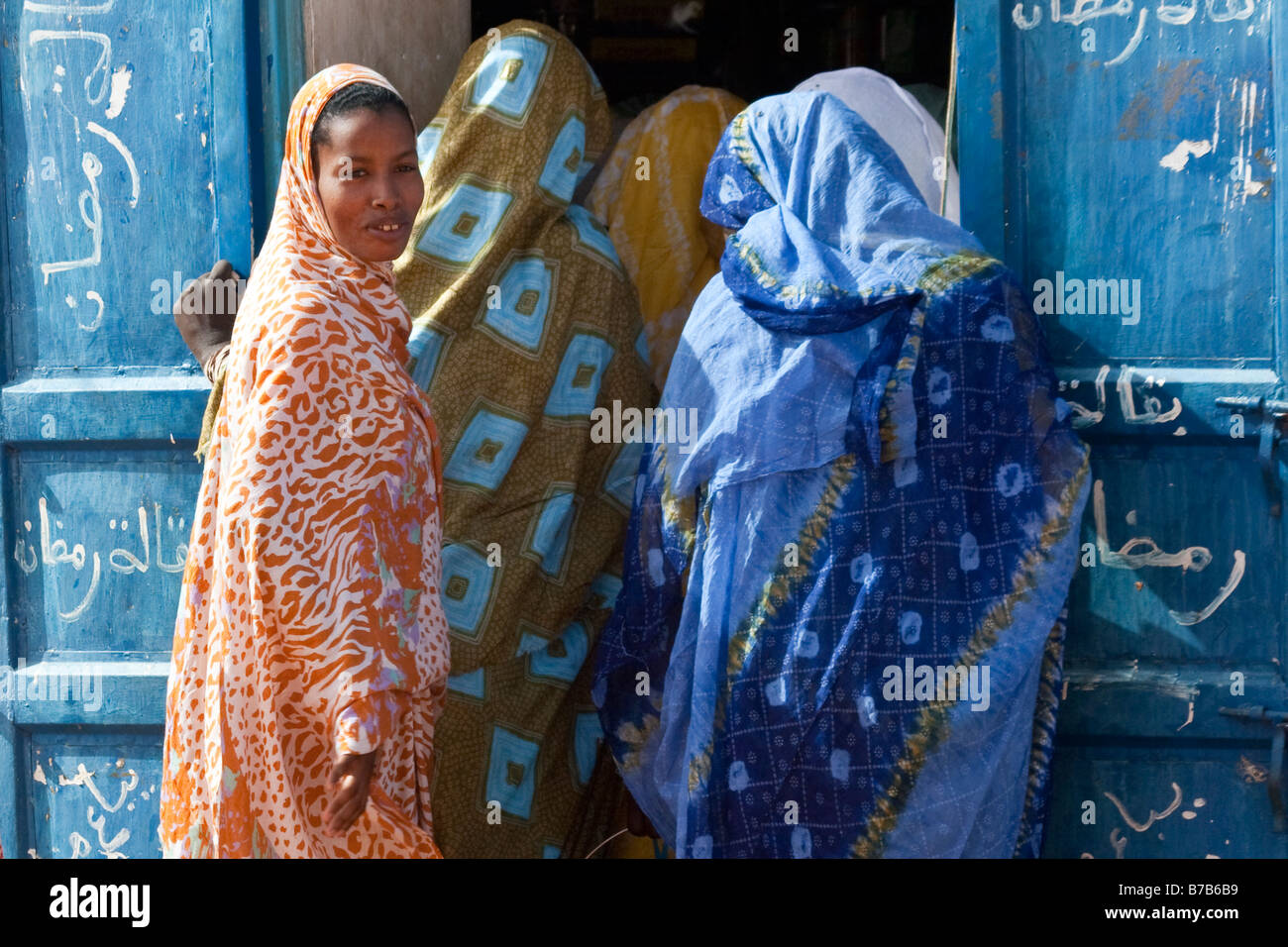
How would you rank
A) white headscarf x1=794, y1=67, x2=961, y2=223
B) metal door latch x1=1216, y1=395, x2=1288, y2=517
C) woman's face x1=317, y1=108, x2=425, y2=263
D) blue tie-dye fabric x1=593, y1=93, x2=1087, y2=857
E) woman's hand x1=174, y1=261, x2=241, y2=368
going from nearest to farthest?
woman's face x1=317, y1=108, x2=425, y2=263 < blue tie-dye fabric x1=593, y1=93, x2=1087, y2=857 < metal door latch x1=1216, y1=395, x2=1288, y2=517 < woman's hand x1=174, y1=261, x2=241, y2=368 < white headscarf x1=794, y1=67, x2=961, y2=223

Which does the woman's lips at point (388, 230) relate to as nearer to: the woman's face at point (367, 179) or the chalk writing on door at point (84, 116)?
the woman's face at point (367, 179)

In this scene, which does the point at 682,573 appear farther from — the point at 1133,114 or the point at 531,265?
the point at 1133,114

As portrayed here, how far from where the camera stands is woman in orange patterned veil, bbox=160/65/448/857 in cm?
207

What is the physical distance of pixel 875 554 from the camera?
95.0 inches

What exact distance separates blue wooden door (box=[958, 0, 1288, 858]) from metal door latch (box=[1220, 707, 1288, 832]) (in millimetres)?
18

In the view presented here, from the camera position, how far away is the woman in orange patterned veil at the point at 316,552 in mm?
2066

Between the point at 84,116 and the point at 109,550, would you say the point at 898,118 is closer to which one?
the point at 84,116

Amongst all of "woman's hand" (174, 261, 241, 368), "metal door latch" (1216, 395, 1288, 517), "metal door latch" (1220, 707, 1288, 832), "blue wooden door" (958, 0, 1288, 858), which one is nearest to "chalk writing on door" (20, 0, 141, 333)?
"woman's hand" (174, 261, 241, 368)

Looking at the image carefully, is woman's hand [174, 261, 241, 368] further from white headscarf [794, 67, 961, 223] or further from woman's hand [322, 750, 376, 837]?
white headscarf [794, 67, 961, 223]

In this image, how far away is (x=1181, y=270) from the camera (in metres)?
2.60

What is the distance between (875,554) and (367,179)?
99 cm

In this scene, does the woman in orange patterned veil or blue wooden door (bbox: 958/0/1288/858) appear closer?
the woman in orange patterned veil

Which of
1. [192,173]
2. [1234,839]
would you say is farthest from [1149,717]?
[192,173]

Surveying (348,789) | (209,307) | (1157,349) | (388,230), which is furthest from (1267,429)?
(209,307)
